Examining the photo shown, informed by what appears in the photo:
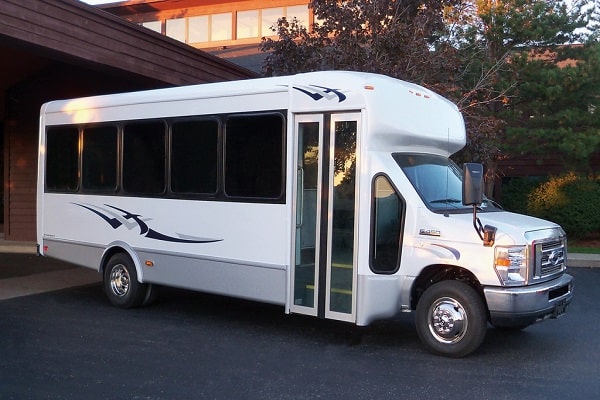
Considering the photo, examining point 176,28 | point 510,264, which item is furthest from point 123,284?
point 176,28

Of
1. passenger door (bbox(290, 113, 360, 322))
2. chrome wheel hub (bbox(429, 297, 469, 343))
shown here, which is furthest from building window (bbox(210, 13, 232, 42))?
chrome wheel hub (bbox(429, 297, 469, 343))

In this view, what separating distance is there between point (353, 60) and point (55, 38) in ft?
17.4

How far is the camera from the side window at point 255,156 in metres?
7.17

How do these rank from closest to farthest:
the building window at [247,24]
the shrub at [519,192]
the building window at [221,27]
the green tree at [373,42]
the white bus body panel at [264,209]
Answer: the white bus body panel at [264,209] < the green tree at [373,42] < the shrub at [519,192] < the building window at [247,24] < the building window at [221,27]

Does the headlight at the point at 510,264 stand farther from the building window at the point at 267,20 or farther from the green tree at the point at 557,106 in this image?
the building window at the point at 267,20

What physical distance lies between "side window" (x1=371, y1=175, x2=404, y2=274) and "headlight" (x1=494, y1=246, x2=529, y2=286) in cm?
102

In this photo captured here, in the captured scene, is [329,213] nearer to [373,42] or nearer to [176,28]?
[373,42]

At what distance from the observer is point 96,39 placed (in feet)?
35.0

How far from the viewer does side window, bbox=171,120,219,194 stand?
7773 millimetres

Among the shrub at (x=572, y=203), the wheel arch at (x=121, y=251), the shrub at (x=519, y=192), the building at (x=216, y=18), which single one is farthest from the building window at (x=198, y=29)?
the wheel arch at (x=121, y=251)

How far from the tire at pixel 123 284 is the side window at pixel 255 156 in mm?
2032

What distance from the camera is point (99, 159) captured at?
29.8ft

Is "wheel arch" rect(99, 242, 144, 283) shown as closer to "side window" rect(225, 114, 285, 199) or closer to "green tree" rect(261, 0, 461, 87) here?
"side window" rect(225, 114, 285, 199)

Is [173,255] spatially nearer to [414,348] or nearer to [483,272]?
[414,348]
